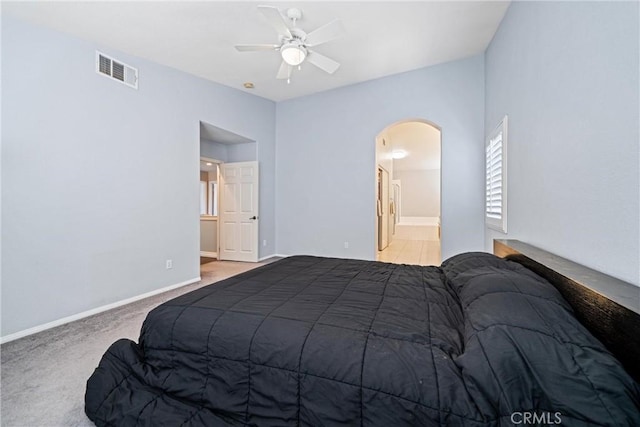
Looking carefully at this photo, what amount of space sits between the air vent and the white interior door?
230 cm

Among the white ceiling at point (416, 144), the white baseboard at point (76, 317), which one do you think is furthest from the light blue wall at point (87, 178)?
the white ceiling at point (416, 144)

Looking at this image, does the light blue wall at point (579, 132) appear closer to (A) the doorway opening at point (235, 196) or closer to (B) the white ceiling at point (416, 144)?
(B) the white ceiling at point (416, 144)

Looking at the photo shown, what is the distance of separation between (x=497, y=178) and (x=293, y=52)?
2668 millimetres

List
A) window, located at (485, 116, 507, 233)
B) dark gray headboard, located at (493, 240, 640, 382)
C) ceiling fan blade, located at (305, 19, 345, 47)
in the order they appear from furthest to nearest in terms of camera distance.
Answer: window, located at (485, 116, 507, 233), ceiling fan blade, located at (305, 19, 345, 47), dark gray headboard, located at (493, 240, 640, 382)

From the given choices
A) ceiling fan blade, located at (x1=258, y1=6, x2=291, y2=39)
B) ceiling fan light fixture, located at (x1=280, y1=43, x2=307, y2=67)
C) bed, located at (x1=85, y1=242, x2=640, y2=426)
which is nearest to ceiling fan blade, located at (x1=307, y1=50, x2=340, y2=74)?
ceiling fan light fixture, located at (x1=280, y1=43, x2=307, y2=67)

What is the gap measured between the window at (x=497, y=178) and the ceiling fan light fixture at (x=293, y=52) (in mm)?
2235

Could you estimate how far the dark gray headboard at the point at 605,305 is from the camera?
2.57ft

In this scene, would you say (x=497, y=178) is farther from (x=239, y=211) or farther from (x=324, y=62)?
(x=239, y=211)

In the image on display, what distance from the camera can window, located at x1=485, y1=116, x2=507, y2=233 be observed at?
275cm

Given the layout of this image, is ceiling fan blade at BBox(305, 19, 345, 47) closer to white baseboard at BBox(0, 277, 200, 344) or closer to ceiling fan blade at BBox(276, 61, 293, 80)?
ceiling fan blade at BBox(276, 61, 293, 80)

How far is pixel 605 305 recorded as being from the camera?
2.92ft

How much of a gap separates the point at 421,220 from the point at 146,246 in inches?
456

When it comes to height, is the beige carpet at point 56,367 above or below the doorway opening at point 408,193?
below

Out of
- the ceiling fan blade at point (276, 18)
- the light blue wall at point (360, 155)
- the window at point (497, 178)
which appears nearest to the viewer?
the ceiling fan blade at point (276, 18)
